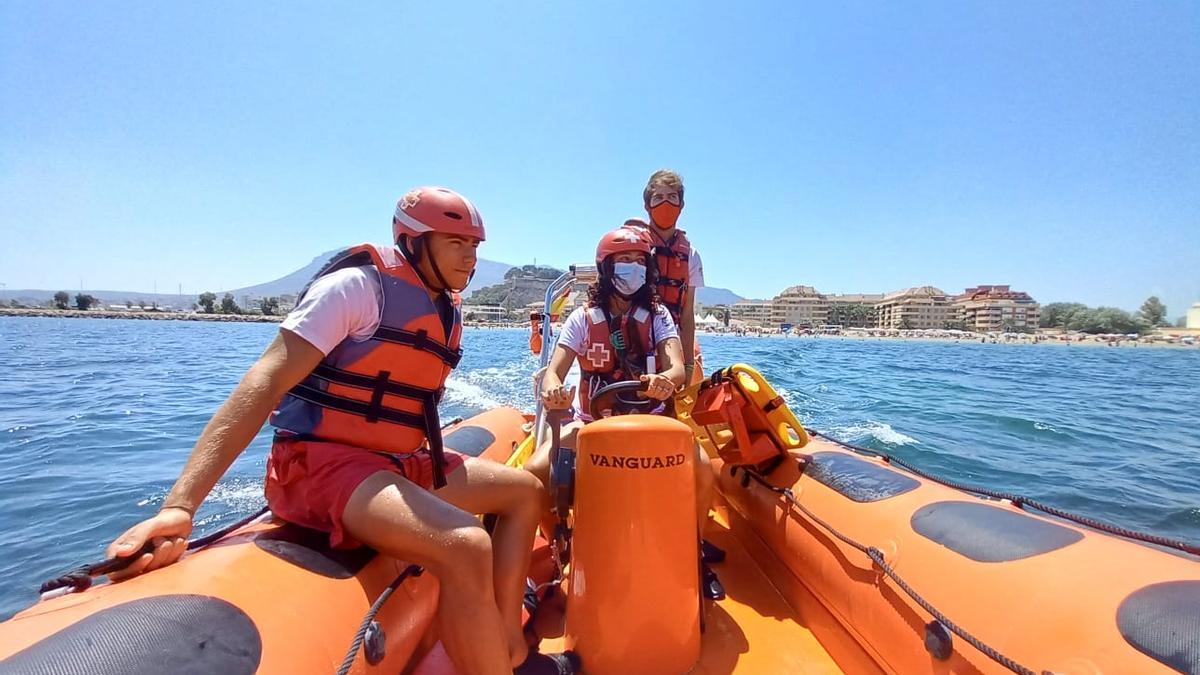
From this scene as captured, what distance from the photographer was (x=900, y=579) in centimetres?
200

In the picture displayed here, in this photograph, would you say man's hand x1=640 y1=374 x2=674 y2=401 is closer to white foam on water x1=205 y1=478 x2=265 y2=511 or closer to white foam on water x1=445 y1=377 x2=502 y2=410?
white foam on water x1=205 y1=478 x2=265 y2=511

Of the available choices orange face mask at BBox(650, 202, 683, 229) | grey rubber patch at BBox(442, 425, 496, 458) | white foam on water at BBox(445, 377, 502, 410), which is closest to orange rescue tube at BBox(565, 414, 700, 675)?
grey rubber patch at BBox(442, 425, 496, 458)

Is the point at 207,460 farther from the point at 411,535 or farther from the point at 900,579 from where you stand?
the point at 900,579

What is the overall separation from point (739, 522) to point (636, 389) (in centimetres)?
134

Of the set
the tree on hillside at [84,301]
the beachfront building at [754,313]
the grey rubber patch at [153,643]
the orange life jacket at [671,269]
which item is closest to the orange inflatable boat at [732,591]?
the grey rubber patch at [153,643]

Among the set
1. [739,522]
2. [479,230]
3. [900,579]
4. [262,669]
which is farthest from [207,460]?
[739,522]

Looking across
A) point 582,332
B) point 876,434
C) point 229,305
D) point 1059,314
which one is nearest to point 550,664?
point 582,332

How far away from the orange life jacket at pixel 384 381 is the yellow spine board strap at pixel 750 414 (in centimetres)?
154

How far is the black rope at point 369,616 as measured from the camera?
4.68ft

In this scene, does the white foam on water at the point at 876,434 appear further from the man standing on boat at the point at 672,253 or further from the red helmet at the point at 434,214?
the red helmet at the point at 434,214

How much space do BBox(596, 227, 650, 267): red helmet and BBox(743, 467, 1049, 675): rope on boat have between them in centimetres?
157

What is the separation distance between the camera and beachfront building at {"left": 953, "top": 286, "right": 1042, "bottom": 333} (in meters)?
89.4

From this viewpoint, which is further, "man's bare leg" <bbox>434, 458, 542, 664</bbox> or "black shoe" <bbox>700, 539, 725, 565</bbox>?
"black shoe" <bbox>700, 539, 725, 565</bbox>

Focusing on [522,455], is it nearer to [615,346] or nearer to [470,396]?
[615,346]
